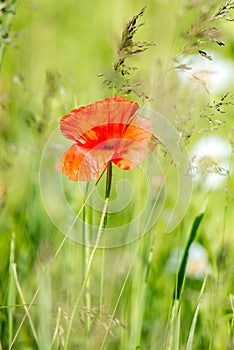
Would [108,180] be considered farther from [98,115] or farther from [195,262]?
[195,262]

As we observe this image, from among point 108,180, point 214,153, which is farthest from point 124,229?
point 214,153

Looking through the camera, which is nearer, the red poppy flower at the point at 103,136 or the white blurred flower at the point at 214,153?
the red poppy flower at the point at 103,136

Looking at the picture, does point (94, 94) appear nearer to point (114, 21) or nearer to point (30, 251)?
point (30, 251)

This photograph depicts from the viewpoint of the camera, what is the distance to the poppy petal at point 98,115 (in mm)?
865

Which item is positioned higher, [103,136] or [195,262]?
[103,136]

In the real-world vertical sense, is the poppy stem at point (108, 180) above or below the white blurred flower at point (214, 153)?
below

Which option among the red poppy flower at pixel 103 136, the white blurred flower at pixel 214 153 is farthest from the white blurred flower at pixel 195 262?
the red poppy flower at pixel 103 136

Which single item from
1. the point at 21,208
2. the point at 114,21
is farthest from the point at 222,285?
the point at 114,21

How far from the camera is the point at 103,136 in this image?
0.88 metres

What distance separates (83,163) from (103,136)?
0.14 feet

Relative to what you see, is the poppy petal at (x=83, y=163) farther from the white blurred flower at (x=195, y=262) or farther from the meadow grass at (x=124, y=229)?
the white blurred flower at (x=195, y=262)

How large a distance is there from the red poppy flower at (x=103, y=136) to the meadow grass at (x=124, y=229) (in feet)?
0.15

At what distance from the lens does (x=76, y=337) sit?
107cm

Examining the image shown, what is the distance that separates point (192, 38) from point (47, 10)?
218 centimetres
